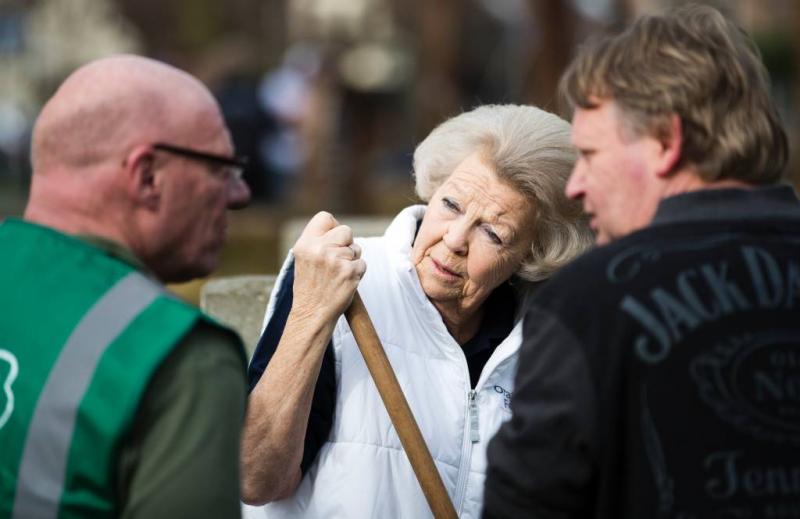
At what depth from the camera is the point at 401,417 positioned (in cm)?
302

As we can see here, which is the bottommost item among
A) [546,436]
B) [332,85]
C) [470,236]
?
[546,436]

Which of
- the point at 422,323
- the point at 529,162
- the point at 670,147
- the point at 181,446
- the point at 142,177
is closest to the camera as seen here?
the point at 181,446

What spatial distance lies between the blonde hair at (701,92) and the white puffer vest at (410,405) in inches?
41.1

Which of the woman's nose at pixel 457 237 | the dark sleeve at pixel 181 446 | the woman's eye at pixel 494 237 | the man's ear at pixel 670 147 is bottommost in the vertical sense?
the dark sleeve at pixel 181 446

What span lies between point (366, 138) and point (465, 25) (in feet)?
52.0

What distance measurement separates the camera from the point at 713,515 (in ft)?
7.20

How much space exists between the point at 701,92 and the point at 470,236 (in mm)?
1176

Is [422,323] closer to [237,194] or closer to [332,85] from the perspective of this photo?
[237,194]

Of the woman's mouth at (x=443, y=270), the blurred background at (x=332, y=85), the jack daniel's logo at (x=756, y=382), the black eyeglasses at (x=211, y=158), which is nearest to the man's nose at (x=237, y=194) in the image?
the black eyeglasses at (x=211, y=158)

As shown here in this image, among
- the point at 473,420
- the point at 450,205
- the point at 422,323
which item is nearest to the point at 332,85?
the point at 450,205

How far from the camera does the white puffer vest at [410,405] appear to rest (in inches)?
121

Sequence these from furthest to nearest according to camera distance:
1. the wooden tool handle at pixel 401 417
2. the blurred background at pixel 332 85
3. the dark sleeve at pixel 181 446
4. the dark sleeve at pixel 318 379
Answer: the blurred background at pixel 332 85 < the dark sleeve at pixel 318 379 < the wooden tool handle at pixel 401 417 < the dark sleeve at pixel 181 446

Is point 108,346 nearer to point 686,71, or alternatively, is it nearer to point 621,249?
point 621,249

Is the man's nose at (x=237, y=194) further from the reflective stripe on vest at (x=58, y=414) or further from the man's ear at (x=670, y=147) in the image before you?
the man's ear at (x=670, y=147)
